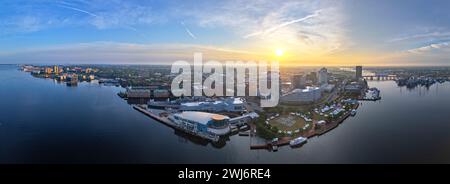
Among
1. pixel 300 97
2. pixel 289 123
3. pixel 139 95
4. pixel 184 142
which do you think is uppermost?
pixel 300 97

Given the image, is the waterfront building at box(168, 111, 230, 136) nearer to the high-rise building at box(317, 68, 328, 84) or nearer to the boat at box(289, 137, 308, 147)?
the boat at box(289, 137, 308, 147)

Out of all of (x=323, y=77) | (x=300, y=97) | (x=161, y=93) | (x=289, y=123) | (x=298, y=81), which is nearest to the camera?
(x=289, y=123)

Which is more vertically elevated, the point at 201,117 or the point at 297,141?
the point at 201,117

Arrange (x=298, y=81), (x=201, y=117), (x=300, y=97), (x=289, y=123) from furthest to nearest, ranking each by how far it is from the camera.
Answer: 1. (x=298, y=81)
2. (x=300, y=97)
3. (x=201, y=117)
4. (x=289, y=123)

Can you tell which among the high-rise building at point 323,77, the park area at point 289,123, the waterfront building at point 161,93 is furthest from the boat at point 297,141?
the high-rise building at point 323,77

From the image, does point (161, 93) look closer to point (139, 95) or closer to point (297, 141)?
point (139, 95)

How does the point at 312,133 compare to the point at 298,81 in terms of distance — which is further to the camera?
the point at 298,81

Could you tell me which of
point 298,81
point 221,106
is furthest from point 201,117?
point 298,81
